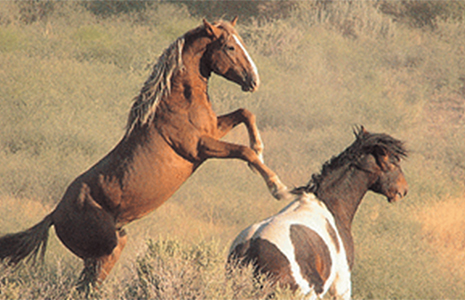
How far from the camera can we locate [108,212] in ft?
20.6

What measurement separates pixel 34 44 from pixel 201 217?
11.2 metres

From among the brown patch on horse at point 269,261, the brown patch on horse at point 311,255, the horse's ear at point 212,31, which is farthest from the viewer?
the horse's ear at point 212,31

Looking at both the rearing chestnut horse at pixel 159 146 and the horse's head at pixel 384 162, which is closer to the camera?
the rearing chestnut horse at pixel 159 146

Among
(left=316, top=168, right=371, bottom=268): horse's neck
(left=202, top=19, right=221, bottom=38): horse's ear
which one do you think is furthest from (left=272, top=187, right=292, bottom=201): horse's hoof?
(left=202, top=19, right=221, bottom=38): horse's ear

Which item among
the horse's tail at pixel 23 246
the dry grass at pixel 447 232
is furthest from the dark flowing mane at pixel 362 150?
the dry grass at pixel 447 232

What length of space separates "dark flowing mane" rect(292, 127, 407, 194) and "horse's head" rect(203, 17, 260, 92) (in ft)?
3.27

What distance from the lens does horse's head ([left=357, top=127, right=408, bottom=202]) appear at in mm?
Answer: 6512

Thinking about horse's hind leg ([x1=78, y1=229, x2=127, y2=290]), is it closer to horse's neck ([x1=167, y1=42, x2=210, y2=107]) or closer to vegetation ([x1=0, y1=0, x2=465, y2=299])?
vegetation ([x1=0, y1=0, x2=465, y2=299])

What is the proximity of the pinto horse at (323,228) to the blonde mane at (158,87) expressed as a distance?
4.24 ft

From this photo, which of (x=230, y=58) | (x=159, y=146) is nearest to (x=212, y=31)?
(x=230, y=58)

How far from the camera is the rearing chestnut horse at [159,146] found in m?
6.20

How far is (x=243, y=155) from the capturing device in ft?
19.5

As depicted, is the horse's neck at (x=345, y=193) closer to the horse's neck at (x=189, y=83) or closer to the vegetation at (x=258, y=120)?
the vegetation at (x=258, y=120)

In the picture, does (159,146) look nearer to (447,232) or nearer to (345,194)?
(345,194)
